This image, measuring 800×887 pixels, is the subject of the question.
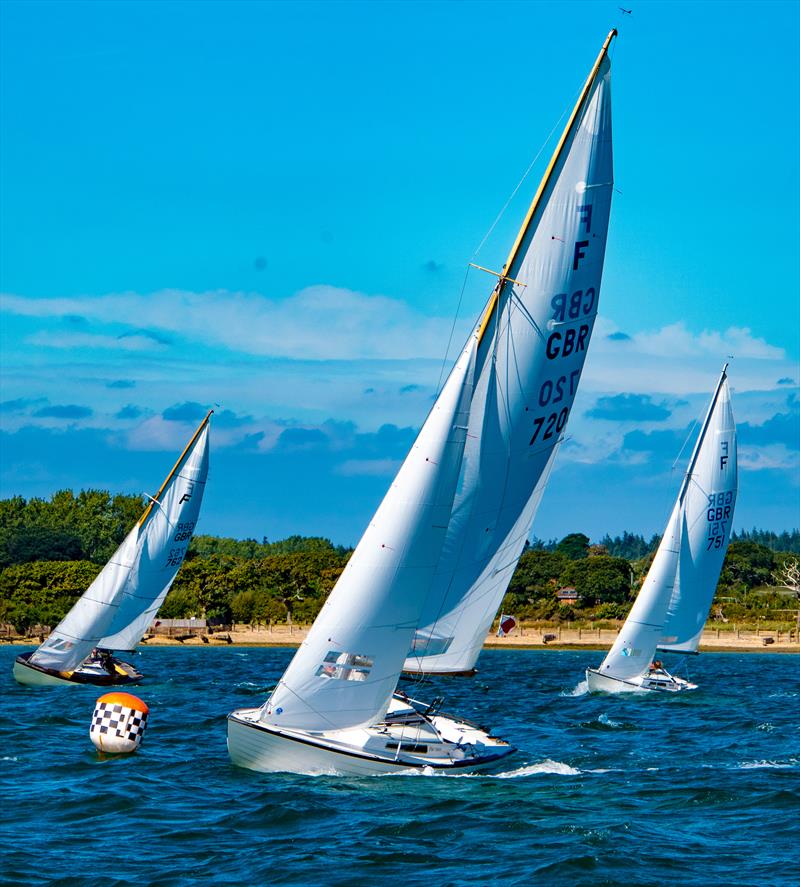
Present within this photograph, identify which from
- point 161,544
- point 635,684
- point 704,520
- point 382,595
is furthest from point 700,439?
point 382,595

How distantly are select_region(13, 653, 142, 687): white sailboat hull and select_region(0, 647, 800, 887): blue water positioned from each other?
8.86 m

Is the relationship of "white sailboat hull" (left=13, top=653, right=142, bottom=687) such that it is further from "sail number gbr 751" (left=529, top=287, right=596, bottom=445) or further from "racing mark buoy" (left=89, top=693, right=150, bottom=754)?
"sail number gbr 751" (left=529, top=287, right=596, bottom=445)

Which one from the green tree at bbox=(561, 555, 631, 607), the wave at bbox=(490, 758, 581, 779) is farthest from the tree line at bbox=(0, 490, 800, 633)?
the wave at bbox=(490, 758, 581, 779)

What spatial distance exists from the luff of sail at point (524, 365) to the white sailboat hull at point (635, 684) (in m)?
26.4

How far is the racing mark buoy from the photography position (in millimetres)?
32125

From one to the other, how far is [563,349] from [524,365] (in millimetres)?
1289

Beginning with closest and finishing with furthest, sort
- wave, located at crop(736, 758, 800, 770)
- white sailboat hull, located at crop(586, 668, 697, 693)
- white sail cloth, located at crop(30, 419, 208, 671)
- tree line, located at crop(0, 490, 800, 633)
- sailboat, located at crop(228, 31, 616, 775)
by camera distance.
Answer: sailboat, located at crop(228, 31, 616, 775) < wave, located at crop(736, 758, 800, 770) < white sail cloth, located at crop(30, 419, 208, 671) < white sailboat hull, located at crop(586, 668, 697, 693) < tree line, located at crop(0, 490, 800, 633)

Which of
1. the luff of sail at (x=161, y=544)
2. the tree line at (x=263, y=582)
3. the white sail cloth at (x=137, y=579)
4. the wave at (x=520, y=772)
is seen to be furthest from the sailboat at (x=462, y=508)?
the tree line at (x=263, y=582)

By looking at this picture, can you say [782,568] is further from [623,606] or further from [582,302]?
[582,302]

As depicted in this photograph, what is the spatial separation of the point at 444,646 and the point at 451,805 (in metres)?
5.36

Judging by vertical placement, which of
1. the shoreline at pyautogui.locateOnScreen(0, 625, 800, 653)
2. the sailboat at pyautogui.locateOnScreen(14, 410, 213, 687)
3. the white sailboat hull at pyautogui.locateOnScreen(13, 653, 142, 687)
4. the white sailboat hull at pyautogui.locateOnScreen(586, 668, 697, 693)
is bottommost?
the shoreline at pyautogui.locateOnScreen(0, 625, 800, 653)

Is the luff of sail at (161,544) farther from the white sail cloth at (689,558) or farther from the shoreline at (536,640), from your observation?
the shoreline at (536,640)

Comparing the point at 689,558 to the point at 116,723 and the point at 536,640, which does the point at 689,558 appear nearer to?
the point at 116,723

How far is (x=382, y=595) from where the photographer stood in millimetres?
28109
